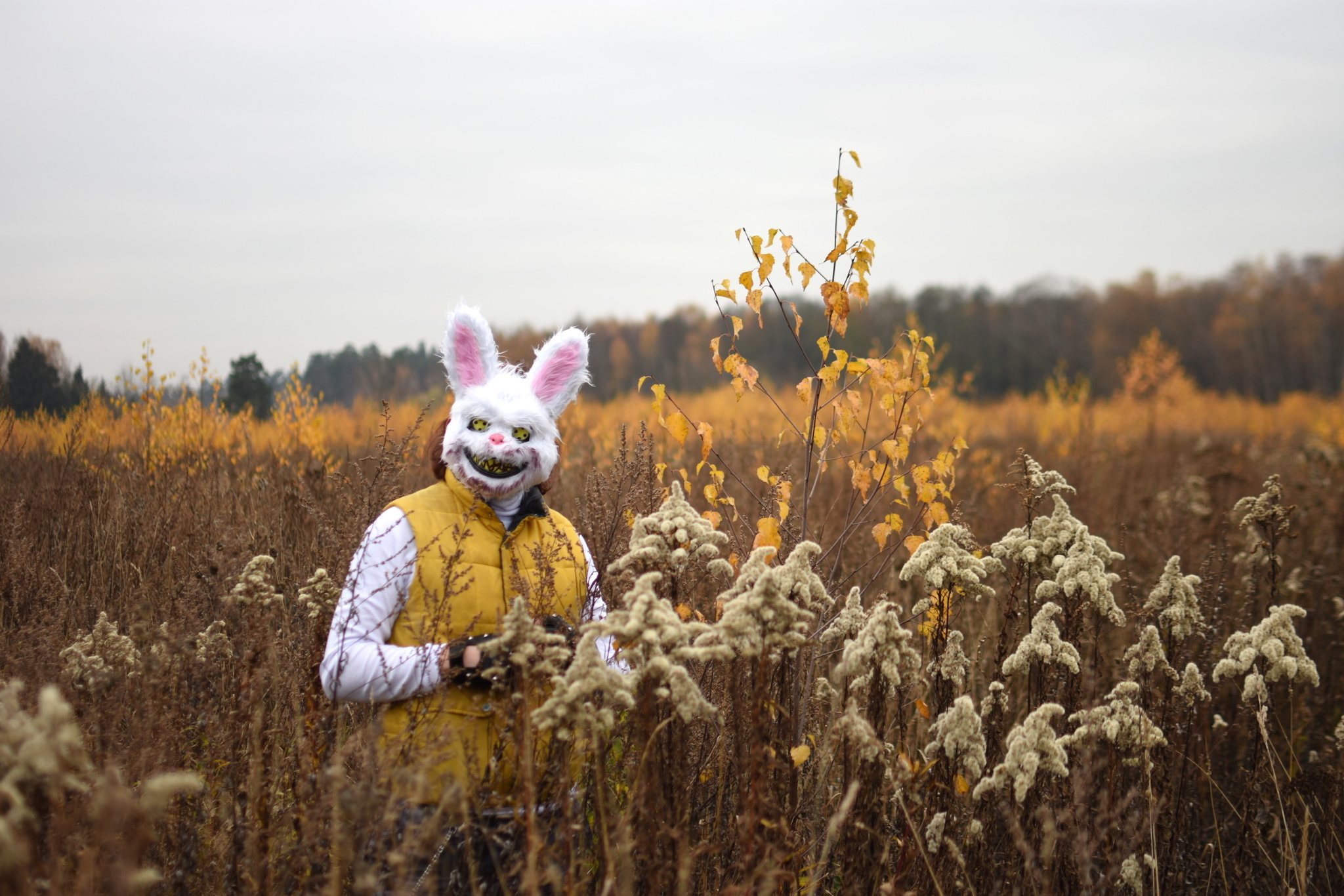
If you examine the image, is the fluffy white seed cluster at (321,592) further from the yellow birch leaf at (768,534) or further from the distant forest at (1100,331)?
the distant forest at (1100,331)

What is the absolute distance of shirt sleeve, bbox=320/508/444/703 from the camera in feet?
6.38

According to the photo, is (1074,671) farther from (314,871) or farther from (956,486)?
(956,486)

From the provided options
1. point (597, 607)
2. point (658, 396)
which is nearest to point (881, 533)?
point (658, 396)

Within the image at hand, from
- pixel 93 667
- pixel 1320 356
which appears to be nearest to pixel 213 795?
pixel 93 667

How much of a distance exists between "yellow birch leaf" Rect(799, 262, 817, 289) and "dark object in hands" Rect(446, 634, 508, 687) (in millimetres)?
1513

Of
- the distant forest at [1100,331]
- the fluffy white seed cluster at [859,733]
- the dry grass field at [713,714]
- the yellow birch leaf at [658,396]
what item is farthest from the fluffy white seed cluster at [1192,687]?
the distant forest at [1100,331]

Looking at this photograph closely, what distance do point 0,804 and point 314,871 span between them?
0.72m

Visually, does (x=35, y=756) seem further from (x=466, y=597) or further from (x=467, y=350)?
(x=467, y=350)

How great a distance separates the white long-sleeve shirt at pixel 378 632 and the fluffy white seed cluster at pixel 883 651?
3.29 ft

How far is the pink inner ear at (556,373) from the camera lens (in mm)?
2539

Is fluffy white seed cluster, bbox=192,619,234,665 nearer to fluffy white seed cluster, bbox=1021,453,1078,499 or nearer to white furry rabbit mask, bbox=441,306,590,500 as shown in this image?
white furry rabbit mask, bbox=441,306,590,500

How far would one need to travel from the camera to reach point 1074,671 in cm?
233

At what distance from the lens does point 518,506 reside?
7.76 feet

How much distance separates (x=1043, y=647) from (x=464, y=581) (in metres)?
1.62
